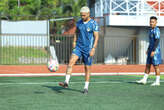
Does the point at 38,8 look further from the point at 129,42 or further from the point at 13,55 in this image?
the point at 129,42

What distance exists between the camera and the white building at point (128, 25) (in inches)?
853

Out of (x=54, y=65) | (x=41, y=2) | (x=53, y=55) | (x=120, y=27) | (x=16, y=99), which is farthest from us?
(x=41, y=2)

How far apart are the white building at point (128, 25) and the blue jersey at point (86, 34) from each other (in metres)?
13.1

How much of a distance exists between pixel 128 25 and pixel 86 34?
45.6 ft

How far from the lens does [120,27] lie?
2266 centimetres

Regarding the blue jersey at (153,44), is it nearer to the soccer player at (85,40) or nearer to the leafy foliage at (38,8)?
the soccer player at (85,40)

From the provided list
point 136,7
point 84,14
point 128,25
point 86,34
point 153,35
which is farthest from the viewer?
point 128,25

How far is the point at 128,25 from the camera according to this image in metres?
22.0

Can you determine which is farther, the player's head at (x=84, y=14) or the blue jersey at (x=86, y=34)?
the blue jersey at (x=86, y=34)

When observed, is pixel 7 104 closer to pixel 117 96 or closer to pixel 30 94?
→ pixel 30 94

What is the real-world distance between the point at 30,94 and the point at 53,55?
55.7 feet

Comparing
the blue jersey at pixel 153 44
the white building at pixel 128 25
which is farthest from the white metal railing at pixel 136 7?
the blue jersey at pixel 153 44

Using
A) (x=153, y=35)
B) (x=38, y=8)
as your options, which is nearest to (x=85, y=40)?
(x=153, y=35)

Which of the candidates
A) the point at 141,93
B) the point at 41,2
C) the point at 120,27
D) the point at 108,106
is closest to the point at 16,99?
the point at 108,106
